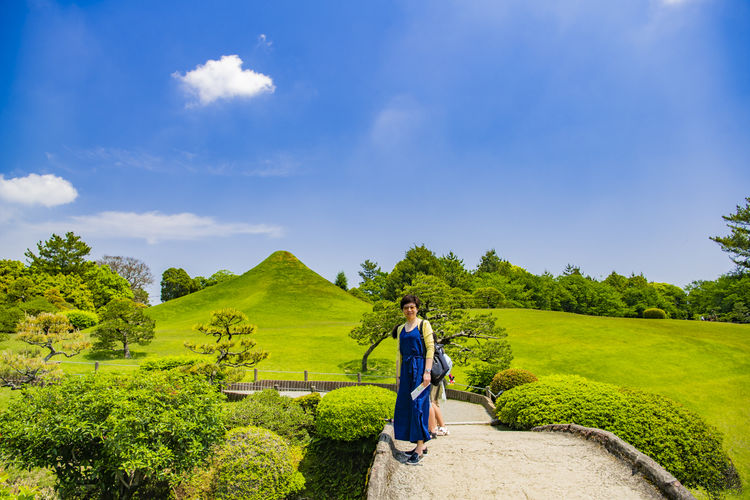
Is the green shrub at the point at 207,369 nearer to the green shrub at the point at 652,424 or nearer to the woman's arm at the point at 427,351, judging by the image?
the green shrub at the point at 652,424

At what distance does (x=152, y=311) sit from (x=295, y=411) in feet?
160

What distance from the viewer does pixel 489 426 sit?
37.8 ft

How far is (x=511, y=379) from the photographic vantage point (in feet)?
53.3

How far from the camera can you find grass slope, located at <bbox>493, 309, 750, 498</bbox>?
19922mm

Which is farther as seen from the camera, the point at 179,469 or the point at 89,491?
the point at 89,491

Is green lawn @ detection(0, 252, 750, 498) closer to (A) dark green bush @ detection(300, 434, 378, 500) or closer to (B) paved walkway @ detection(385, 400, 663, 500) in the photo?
(B) paved walkway @ detection(385, 400, 663, 500)

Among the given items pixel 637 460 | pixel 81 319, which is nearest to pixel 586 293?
pixel 637 460

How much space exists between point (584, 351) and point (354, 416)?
28221mm

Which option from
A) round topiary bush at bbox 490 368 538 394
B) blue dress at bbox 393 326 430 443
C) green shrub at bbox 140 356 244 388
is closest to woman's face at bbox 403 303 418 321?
blue dress at bbox 393 326 430 443

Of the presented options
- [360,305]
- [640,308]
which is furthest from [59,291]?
[640,308]

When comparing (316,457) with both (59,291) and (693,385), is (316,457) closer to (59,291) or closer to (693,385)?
(693,385)

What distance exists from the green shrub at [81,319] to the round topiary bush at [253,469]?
40094 millimetres

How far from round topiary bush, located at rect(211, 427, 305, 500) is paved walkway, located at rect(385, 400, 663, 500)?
3103mm

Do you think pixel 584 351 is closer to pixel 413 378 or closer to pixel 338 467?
pixel 338 467
